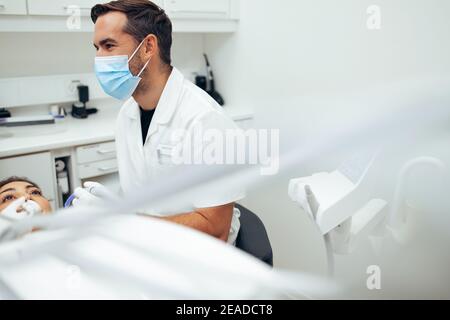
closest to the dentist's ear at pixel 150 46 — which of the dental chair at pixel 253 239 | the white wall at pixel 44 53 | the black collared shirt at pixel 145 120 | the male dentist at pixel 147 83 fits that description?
the male dentist at pixel 147 83

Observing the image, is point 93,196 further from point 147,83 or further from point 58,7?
point 58,7

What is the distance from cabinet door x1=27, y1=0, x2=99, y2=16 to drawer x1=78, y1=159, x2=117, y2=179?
0.72 m

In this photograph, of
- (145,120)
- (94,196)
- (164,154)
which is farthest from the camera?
(145,120)

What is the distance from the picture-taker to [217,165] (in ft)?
0.96

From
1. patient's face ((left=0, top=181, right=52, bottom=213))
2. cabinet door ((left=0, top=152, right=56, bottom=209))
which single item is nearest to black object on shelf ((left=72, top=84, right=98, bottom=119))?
cabinet door ((left=0, top=152, right=56, bottom=209))

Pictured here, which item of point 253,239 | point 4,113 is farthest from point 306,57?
point 4,113

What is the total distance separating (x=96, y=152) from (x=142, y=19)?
713 mm

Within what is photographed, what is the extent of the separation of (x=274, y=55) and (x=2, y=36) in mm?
1420

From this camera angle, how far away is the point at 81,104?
2270 millimetres

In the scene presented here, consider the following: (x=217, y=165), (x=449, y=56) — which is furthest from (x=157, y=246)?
(x=449, y=56)

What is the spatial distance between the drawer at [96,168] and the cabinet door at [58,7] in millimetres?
721

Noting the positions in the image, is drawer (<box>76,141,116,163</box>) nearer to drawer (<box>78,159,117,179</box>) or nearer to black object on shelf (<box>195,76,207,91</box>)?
drawer (<box>78,159,117,179</box>)

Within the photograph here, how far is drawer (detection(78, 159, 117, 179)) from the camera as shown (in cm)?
184
